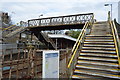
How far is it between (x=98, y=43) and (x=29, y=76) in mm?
4504

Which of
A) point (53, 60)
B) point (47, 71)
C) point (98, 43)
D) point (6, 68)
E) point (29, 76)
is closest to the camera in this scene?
point (47, 71)

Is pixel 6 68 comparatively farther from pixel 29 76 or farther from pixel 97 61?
pixel 97 61

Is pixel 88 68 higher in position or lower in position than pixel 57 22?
lower

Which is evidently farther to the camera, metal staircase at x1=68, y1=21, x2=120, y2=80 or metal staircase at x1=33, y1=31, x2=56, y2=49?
metal staircase at x1=33, y1=31, x2=56, y2=49

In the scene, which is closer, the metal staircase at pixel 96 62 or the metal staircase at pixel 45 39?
the metal staircase at pixel 96 62

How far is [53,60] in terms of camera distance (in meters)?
3.90

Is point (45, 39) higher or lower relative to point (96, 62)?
higher

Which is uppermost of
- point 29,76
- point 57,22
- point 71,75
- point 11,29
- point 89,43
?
point 57,22

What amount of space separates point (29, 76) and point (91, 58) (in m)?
3.56

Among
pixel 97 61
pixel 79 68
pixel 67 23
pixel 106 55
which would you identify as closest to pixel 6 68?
pixel 79 68

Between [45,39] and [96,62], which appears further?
[45,39]

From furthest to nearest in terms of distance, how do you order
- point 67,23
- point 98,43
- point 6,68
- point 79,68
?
point 67,23 → point 98,43 → point 6,68 → point 79,68

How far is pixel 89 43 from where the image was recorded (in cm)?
708

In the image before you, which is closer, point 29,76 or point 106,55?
point 106,55
